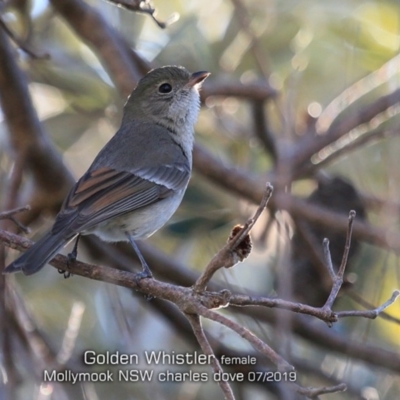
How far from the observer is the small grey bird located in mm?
4215

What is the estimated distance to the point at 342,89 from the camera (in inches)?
256

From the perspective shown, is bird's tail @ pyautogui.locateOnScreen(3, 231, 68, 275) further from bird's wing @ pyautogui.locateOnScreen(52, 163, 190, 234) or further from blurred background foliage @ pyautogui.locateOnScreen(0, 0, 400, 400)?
blurred background foliage @ pyautogui.locateOnScreen(0, 0, 400, 400)

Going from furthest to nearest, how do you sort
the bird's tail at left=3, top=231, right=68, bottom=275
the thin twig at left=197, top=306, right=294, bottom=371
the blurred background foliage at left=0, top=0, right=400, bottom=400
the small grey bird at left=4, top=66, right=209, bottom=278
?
the blurred background foliage at left=0, top=0, right=400, bottom=400, the small grey bird at left=4, top=66, right=209, bottom=278, the bird's tail at left=3, top=231, right=68, bottom=275, the thin twig at left=197, top=306, right=294, bottom=371

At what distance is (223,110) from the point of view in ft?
23.2

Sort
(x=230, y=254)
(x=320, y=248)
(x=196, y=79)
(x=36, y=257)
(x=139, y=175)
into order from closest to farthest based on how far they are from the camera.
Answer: (x=230, y=254)
(x=36, y=257)
(x=139, y=175)
(x=196, y=79)
(x=320, y=248)

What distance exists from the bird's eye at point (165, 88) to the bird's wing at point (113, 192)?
2.40 ft

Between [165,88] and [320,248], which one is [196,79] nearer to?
[165,88]

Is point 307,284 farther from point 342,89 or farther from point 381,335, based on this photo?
point 342,89

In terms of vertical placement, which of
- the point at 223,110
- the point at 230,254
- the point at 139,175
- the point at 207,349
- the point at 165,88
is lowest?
the point at 207,349

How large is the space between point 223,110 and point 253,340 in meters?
4.48

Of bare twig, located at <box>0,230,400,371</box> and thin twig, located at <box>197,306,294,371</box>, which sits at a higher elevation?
bare twig, located at <box>0,230,400,371</box>

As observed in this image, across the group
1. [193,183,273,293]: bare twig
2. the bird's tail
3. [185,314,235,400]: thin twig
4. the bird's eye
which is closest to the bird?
the bird's eye

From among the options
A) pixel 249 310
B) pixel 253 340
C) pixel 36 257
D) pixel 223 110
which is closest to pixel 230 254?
pixel 253 340

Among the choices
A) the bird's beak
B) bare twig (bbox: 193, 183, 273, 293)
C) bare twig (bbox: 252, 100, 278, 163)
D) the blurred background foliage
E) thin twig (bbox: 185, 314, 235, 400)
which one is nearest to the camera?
thin twig (bbox: 185, 314, 235, 400)
